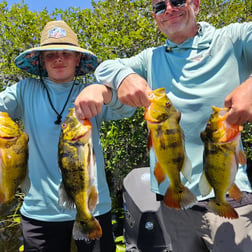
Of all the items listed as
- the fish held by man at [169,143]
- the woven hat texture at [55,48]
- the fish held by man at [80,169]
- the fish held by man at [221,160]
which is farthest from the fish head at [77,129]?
the woven hat texture at [55,48]

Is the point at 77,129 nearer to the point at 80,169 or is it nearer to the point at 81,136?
the point at 81,136

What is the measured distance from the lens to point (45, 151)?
8.24 ft

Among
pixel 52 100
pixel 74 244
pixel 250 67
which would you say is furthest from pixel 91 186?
pixel 250 67

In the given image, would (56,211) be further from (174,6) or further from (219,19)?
(219,19)

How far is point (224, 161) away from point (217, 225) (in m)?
0.55

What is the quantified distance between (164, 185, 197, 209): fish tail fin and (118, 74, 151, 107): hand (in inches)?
22.8

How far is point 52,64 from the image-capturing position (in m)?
2.64

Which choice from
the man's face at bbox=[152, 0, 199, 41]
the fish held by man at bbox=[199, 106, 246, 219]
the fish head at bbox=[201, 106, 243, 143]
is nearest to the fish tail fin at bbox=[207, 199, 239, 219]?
the fish held by man at bbox=[199, 106, 246, 219]

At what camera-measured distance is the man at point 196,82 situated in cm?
196

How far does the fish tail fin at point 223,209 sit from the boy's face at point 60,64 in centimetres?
171

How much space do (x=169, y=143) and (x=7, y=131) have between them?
3.77 feet

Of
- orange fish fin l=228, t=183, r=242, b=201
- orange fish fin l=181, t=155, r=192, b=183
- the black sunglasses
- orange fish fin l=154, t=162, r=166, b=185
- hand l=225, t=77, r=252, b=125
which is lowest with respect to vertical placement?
orange fish fin l=228, t=183, r=242, b=201

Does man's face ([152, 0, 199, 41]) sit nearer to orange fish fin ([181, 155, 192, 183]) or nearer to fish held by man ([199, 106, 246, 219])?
fish held by man ([199, 106, 246, 219])

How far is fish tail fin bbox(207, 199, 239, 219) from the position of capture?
172 cm
